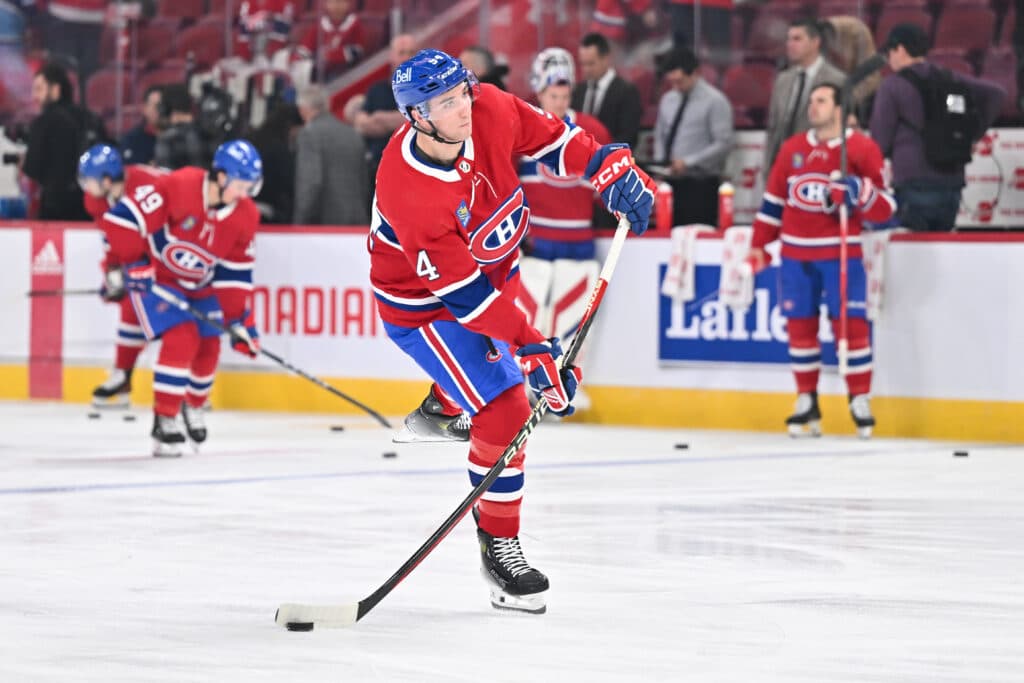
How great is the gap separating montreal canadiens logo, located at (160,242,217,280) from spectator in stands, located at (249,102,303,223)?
103 inches

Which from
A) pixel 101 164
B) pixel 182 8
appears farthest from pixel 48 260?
pixel 182 8

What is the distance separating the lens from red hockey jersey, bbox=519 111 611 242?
9070 millimetres

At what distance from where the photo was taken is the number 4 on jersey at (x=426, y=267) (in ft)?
13.9

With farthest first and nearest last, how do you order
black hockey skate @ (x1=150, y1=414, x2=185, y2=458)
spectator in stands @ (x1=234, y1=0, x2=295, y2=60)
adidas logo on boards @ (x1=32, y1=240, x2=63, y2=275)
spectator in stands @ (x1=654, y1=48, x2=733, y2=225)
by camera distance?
spectator in stands @ (x1=234, y1=0, x2=295, y2=60), adidas logo on boards @ (x1=32, y1=240, x2=63, y2=275), spectator in stands @ (x1=654, y1=48, x2=733, y2=225), black hockey skate @ (x1=150, y1=414, x2=185, y2=458)

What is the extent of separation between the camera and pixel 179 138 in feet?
34.6

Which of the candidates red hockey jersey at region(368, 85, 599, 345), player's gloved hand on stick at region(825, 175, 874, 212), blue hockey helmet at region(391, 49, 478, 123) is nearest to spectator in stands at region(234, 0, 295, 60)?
player's gloved hand on stick at region(825, 175, 874, 212)

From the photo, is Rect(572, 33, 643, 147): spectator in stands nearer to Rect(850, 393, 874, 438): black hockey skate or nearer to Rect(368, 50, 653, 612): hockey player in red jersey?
Rect(850, 393, 874, 438): black hockey skate

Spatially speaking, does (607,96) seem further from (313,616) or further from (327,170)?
(313,616)

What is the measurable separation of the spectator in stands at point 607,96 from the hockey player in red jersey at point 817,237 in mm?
1116

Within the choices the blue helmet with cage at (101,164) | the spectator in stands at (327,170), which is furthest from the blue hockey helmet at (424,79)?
the spectator in stands at (327,170)

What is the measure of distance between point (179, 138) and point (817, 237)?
12.5ft

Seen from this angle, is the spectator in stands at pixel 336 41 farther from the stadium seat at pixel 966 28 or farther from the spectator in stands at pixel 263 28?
the stadium seat at pixel 966 28

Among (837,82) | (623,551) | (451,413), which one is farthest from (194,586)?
(837,82)

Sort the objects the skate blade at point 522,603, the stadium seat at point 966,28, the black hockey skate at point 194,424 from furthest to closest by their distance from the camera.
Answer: the stadium seat at point 966,28 < the black hockey skate at point 194,424 < the skate blade at point 522,603
